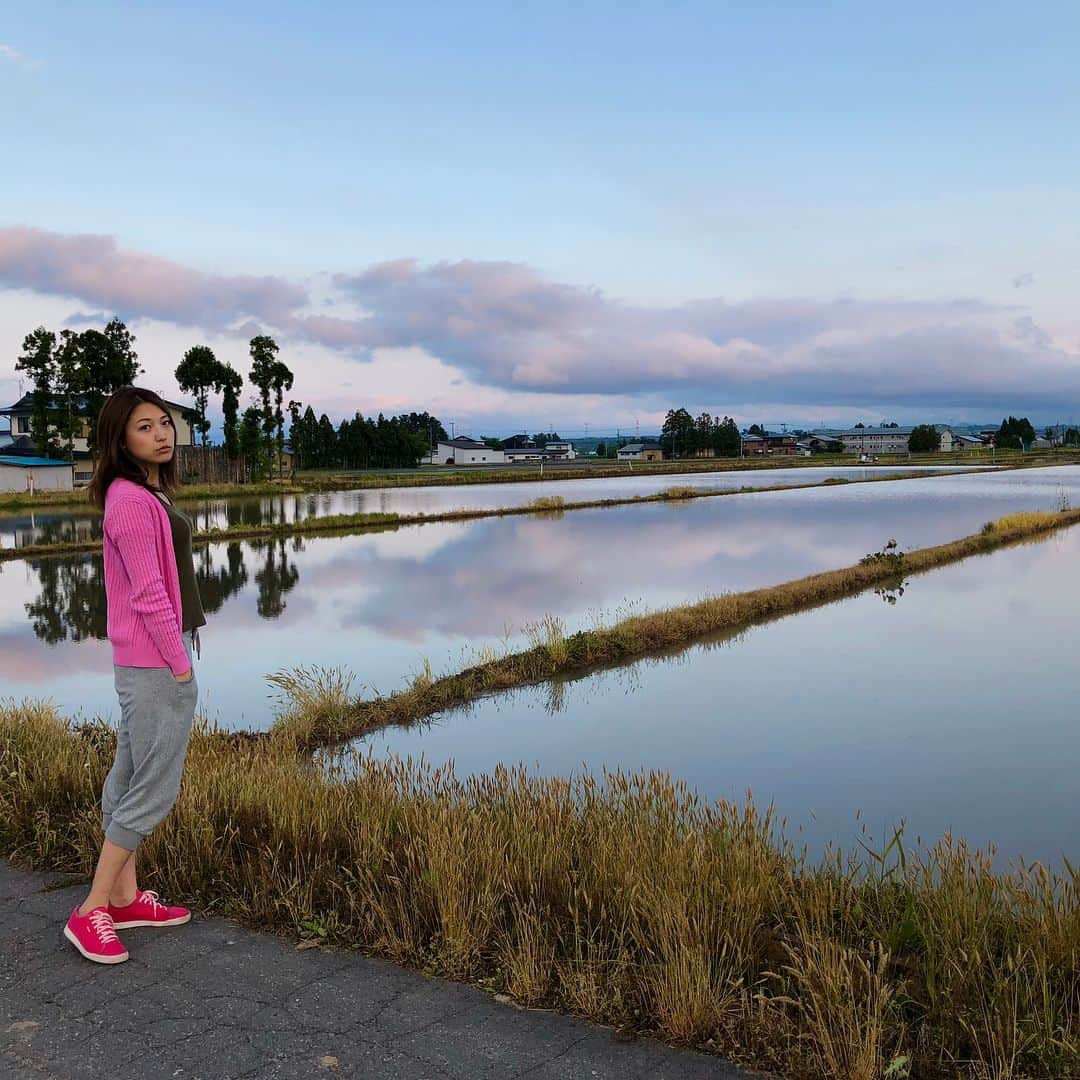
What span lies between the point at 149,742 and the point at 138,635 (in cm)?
36

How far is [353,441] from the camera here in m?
81.4

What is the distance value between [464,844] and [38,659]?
8.71 metres

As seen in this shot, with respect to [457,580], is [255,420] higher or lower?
higher

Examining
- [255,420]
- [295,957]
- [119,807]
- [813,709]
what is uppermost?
[255,420]

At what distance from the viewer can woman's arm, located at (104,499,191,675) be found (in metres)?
2.99

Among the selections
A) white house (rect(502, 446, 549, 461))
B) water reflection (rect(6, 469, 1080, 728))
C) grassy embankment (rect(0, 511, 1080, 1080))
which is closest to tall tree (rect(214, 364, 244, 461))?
water reflection (rect(6, 469, 1080, 728))

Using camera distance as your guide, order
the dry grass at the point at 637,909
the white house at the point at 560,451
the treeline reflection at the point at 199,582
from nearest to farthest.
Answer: the dry grass at the point at 637,909 < the treeline reflection at the point at 199,582 < the white house at the point at 560,451

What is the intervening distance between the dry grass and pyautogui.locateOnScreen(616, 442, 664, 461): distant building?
112 metres

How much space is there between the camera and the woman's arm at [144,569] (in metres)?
2.99

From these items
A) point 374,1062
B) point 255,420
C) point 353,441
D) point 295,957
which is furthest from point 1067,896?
point 353,441

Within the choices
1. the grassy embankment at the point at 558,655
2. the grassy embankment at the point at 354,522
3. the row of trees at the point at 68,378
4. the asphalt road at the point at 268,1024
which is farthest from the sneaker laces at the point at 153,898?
the row of trees at the point at 68,378

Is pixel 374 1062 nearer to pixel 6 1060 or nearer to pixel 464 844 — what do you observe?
pixel 6 1060

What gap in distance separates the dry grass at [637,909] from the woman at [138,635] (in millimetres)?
532

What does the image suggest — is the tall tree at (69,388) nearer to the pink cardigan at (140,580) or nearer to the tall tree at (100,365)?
the tall tree at (100,365)
